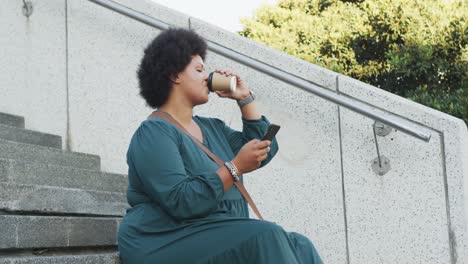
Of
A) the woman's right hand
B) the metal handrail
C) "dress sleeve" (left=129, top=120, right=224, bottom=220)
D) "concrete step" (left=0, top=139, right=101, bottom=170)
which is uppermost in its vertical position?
the woman's right hand

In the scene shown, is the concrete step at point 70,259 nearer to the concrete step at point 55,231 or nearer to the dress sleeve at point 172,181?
the concrete step at point 55,231

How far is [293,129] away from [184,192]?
1927 mm

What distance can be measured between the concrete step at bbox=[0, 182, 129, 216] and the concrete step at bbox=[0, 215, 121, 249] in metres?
0.15

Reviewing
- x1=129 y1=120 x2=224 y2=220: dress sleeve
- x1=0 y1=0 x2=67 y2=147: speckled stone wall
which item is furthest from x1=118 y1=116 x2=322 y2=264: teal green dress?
x1=0 y1=0 x2=67 y2=147: speckled stone wall

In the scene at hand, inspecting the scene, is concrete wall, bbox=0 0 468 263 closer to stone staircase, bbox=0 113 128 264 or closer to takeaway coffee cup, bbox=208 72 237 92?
stone staircase, bbox=0 113 128 264

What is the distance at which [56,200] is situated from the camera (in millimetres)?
3932

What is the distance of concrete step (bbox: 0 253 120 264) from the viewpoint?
10.2 feet

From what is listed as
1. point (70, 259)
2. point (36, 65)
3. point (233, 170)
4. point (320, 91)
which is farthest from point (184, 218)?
point (36, 65)

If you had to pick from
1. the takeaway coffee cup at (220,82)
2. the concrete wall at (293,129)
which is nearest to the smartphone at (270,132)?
the takeaway coffee cup at (220,82)

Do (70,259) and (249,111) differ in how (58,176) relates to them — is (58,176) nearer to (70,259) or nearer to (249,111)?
(70,259)

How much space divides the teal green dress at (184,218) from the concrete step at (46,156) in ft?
5.27

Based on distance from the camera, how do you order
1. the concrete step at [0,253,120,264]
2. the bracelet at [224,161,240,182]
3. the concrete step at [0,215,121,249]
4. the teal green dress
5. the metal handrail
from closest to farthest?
the teal green dress
the bracelet at [224,161,240,182]
the concrete step at [0,253,120,264]
the concrete step at [0,215,121,249]
the metal handrail

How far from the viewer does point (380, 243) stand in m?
4.35

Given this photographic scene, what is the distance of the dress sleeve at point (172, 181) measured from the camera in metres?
2.91
